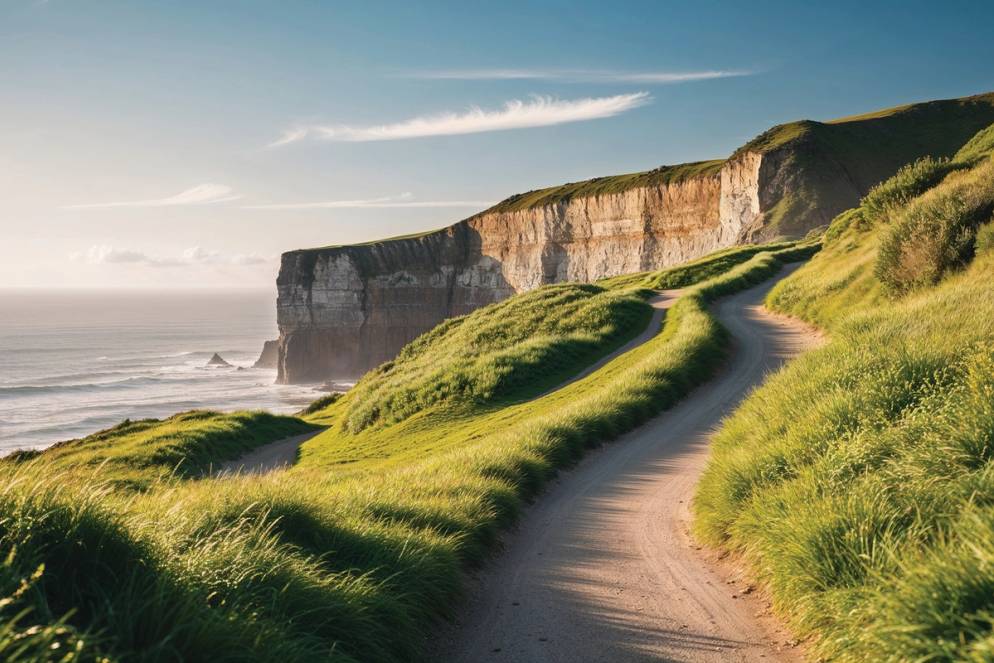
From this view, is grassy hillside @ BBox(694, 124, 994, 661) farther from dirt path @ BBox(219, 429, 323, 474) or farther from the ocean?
the ocean

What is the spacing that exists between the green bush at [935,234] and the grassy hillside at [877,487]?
4913 mm

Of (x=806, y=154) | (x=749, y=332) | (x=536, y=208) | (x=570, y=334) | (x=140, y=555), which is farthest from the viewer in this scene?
(x=536, y=208)

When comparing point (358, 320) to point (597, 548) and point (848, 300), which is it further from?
point (597, 548)

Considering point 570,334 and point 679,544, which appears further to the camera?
point 570,334

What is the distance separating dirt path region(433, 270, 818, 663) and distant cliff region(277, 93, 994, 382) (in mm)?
74948

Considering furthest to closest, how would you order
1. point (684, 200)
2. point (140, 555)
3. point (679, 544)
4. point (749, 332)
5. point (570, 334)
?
point (684, 200), point (570, 334), point (749, 332), point (679, 544), point (140, 555)

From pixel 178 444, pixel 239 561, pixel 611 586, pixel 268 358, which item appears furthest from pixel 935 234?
pixel 268 358

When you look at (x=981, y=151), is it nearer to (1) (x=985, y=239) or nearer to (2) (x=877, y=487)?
(1) (x=985, y=239)

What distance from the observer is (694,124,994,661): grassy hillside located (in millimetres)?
3830

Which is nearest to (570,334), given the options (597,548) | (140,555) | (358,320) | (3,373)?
(597,548)

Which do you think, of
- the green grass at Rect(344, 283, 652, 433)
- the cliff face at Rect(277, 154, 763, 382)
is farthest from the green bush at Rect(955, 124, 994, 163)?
the cliff face at Rect(277, 154, 763, 382)

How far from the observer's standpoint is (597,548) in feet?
27.7

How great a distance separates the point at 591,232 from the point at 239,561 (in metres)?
101

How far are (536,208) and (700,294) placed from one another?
7542 centimetres
